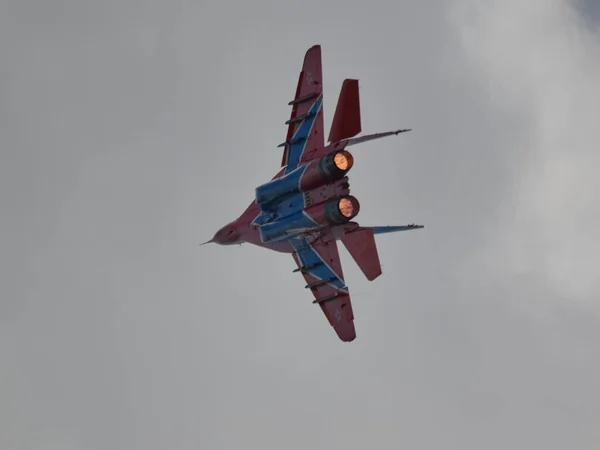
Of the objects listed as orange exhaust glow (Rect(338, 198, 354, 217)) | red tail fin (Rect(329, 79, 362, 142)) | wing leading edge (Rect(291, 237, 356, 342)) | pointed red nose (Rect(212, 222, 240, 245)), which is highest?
red tail fin (Rect(329, 79, 362, 142))

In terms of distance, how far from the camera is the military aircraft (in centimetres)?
A: 4797

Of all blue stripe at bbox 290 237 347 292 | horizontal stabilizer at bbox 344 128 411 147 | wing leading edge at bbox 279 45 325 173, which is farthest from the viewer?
blue stripe at bbox 290 237 347 292

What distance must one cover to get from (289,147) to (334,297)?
8.29m

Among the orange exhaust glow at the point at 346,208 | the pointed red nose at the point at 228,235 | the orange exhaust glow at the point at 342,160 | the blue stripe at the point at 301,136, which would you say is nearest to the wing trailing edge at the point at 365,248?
the orange exhaust glow at the point at 346,208

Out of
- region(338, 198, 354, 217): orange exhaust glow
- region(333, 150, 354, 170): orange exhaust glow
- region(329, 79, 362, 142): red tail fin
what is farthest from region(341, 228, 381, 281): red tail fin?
region(329, 79, 362, 142): red tail fin

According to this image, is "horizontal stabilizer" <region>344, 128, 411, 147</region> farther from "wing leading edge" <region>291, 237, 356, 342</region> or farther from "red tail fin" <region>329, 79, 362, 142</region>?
"wing leading edge" <region>291, 237, 356, 342</region>

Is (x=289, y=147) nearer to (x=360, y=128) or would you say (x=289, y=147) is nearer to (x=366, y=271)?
(x=360, y=128)

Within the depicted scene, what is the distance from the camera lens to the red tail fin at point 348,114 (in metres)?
47.8

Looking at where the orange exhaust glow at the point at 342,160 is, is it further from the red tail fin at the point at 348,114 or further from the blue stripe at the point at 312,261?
the blue stripe at the point at 312,261

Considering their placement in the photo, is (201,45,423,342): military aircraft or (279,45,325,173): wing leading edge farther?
(279,45,325,173): wing leading edge

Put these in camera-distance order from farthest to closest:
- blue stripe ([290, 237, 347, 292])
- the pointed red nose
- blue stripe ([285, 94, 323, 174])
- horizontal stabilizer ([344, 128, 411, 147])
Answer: the pointed red nose < blue stripe ([290, 237, 347, 292]) < blue stripe ([285, 94, 323, 174]) < horizontal stabilizer ([344, 128, 411, 147])

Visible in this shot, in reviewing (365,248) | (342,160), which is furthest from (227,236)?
(342,160)

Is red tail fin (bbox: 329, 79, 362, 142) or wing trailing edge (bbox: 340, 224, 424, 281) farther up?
red tail fin (bbox: 329, 79, 362, 142)

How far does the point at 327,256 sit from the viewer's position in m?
51.6
